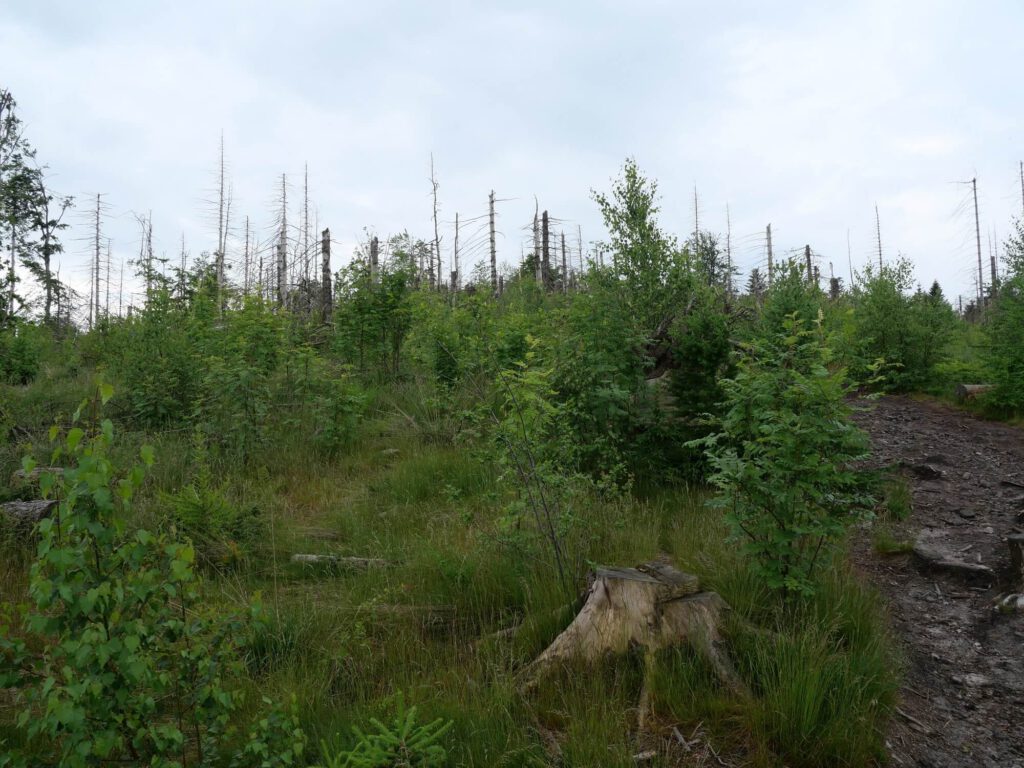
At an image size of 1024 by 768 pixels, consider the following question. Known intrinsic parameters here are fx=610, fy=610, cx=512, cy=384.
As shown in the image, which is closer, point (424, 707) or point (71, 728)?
point (71, 728)

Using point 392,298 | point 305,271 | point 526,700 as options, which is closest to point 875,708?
point 526,700

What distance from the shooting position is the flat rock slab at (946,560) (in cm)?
479

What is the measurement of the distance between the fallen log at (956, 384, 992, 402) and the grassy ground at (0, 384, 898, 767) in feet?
27.1

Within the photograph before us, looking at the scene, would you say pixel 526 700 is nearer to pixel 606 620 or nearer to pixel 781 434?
pixel 606 620

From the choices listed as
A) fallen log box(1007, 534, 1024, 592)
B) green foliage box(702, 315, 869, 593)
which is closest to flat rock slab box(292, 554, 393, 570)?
green foliage box(702, 315, 869, 593)

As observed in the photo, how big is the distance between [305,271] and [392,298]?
16.0 m

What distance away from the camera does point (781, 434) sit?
3.57 metres

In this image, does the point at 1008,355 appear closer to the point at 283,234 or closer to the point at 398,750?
the point at 398,750

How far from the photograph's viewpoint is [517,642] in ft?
11.7

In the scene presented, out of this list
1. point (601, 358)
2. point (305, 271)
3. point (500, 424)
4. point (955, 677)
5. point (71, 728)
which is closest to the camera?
point (71, 728)

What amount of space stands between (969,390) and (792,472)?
10.1 metres

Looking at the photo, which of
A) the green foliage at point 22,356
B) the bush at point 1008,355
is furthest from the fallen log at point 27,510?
the bush at point 1008,355

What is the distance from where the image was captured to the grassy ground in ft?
9.17

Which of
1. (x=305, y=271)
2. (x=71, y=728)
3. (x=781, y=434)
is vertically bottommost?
(x=71, y=728)
